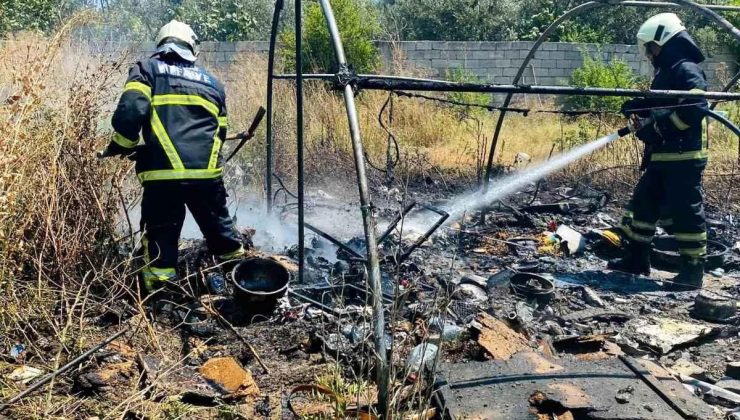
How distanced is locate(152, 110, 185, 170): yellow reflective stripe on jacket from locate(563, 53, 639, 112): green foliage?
420 inches

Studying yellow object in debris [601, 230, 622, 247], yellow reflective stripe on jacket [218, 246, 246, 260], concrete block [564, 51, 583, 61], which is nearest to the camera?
yellow reflective stripe on jacket [218, 246, 246, 260]

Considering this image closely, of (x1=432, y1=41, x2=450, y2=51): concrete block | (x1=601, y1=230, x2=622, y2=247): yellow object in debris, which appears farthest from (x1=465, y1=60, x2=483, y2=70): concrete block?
(x1=601, y1=230, x2=622, y2=247): yellow object in debris

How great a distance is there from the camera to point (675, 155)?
6.16 m

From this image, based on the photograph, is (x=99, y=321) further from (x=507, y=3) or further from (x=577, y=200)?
(x=507, y=3)

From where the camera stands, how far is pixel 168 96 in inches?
189

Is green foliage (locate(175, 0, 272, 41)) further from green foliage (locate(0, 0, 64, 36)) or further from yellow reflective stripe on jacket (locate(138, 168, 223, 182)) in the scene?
yellow reflective stripe on jacket (locate(138, 168, 223, 182))

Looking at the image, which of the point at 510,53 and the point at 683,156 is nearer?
the point at 683,156

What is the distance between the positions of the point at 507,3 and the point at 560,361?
1763cm

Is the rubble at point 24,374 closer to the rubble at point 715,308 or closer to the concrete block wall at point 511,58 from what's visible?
the rubble at point 715,308

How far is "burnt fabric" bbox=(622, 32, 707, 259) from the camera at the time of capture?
6.06 m

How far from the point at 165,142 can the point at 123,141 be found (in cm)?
27

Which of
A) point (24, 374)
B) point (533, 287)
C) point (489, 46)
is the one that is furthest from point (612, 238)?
point (489, 46)

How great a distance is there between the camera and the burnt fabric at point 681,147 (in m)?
6.06

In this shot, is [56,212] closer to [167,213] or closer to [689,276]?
[167,213]
